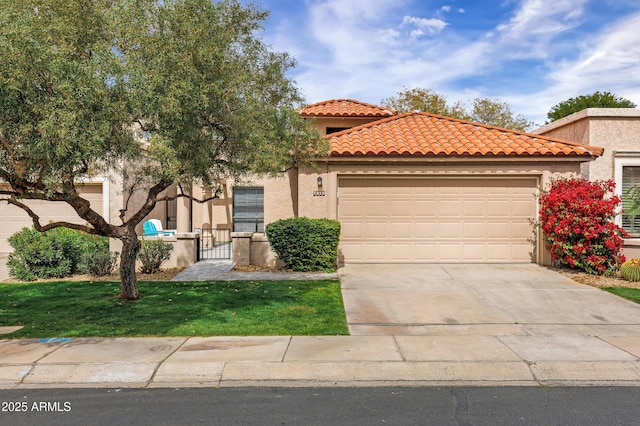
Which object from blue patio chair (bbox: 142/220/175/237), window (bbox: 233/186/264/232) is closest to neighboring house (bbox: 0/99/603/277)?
blue patio chair (bbox: 142/220/175/237)

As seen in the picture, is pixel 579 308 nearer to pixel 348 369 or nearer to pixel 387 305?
pixel 387 305

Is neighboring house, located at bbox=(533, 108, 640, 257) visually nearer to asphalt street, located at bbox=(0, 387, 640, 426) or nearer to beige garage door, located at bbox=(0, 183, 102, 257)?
asphalt street, located at bbox=(0, 387, 640, 426)

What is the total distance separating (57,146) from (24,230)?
8318mm

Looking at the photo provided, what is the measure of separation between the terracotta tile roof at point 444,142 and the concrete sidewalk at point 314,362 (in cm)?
693

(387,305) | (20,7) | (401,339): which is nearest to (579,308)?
(387,305)

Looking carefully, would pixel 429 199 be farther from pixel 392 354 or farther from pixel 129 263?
pixel 129 263

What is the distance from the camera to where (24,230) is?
11734mm

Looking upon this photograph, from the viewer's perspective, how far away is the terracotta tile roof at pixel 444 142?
12.1 meters

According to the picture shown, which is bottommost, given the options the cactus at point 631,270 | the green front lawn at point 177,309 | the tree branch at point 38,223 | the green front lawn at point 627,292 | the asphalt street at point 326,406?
the asphalt street at point 326,406

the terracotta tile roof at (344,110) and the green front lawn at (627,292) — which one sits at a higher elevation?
the terracotta tile roof at (344,110)

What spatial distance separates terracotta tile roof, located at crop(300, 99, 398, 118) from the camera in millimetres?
17938

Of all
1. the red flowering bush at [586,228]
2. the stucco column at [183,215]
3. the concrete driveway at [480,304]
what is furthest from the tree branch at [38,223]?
the red flowering bush at [586,228]

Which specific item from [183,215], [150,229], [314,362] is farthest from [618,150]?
[150,229]

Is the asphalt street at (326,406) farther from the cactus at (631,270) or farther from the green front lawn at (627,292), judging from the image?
the cactus at (631,270)
